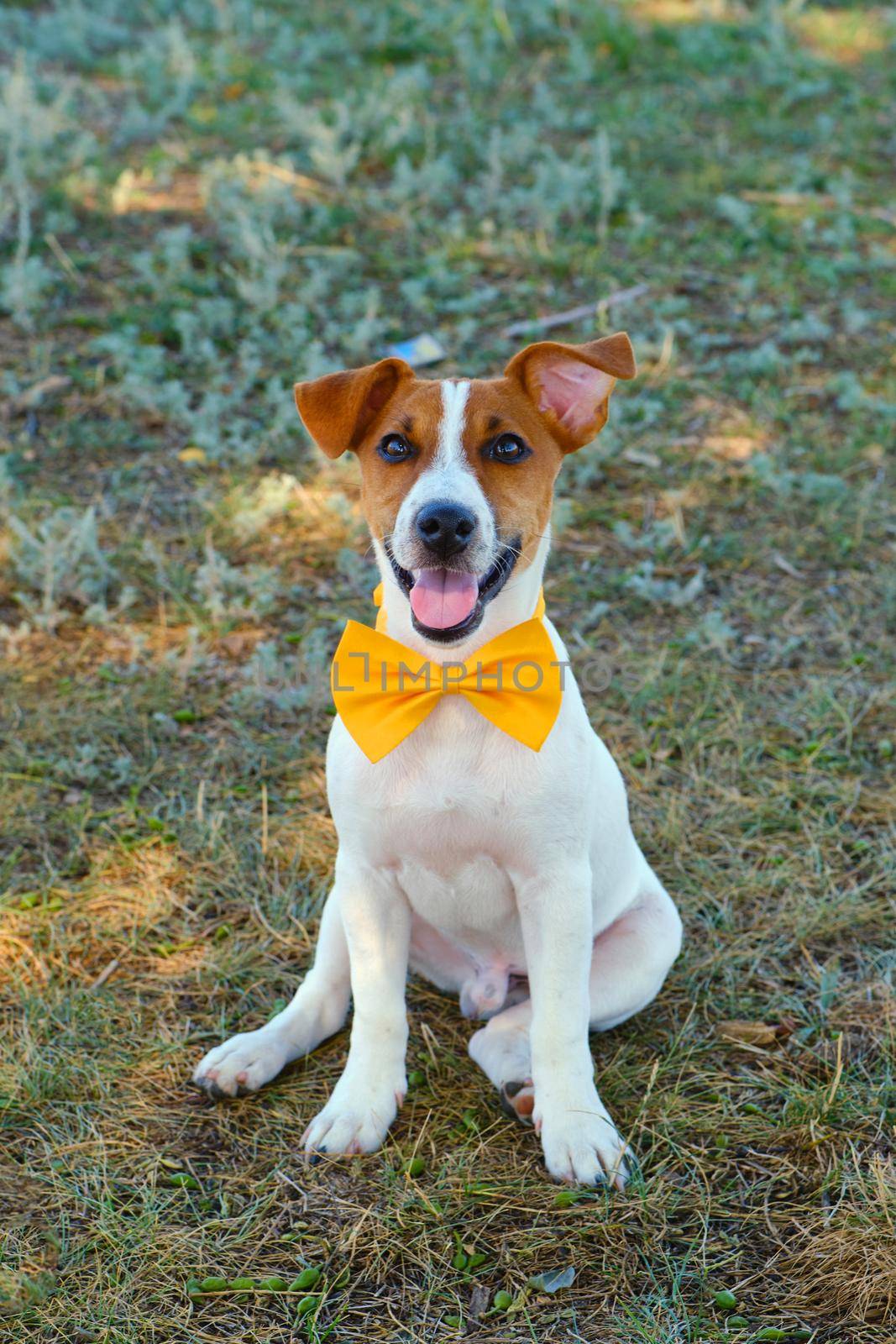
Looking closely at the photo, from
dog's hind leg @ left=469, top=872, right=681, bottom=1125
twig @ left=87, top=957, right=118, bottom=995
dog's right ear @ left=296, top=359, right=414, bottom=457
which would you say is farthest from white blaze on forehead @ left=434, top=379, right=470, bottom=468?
twig @ left=87, top=957, right=118, bottom=995

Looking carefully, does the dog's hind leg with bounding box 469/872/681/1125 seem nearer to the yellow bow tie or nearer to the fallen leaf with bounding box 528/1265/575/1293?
the fallen leaf with bounding box 528/1265/575/1293

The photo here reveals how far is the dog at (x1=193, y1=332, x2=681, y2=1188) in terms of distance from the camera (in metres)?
Result: 3.09

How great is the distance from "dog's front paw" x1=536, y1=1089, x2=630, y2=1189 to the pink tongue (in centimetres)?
123

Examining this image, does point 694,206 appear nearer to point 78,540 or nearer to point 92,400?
point 92,400

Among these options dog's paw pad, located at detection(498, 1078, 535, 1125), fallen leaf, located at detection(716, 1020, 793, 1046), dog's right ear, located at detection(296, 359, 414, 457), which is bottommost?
fallen leaf, located at detection(716, 1020, 793, 1046)

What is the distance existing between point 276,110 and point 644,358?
4.03m

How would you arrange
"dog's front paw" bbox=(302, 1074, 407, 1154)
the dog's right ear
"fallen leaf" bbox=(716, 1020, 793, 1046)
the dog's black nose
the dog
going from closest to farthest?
the dog's black nose, the dog, the dog's right ear, "dog's front paw" bbox=(302, 1074, 407, 1154), "fallen leaf" bbox=(716, 1020, 793, 1046)

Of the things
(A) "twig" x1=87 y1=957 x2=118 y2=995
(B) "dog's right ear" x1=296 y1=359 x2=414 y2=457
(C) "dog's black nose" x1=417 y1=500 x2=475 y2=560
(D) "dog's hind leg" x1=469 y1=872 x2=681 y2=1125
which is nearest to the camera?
(C) "dog's black nose" x1=417 y1=500 x2=475 y2=560

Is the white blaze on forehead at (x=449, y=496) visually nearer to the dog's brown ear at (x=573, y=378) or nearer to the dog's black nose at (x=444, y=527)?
the dog's black nose at (x=444, y=527)

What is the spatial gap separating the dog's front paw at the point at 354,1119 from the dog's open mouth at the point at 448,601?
1.22m

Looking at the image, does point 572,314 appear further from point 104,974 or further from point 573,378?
point 104,974

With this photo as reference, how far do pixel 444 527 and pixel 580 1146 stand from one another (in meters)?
1.54

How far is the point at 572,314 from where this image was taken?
289 inches

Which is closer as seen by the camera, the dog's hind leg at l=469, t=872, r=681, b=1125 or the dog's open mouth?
the dog's open mouth
